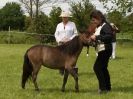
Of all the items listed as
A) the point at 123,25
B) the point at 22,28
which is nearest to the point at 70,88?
the point at 123,25

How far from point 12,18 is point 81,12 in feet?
57.1

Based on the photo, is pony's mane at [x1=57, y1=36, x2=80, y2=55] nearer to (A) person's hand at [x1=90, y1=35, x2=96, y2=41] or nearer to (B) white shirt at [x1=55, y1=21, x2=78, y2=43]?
(A) person's hand at [x1=90, y1=35, x2=96, y2=41]

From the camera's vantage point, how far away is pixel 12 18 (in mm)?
57469

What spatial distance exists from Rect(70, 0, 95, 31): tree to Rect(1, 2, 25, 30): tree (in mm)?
15051

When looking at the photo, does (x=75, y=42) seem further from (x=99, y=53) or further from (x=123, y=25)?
(x=123, y=25)

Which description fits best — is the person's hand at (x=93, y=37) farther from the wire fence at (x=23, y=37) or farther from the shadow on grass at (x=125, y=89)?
the wire fence at (x=23, y=37)

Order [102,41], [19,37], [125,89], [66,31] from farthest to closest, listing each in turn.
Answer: [19,37] → [66,31] → [125,89] → [102,41]

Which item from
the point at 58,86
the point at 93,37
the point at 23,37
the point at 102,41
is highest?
the point at 93,37

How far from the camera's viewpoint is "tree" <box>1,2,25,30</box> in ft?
187

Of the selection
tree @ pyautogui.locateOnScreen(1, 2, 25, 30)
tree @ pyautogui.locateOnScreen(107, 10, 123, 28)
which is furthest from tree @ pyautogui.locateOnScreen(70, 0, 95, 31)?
tree @ pyautogui.locateOnScreen(1, 2, 25, 30)

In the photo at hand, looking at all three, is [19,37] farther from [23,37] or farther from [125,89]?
[125,89]

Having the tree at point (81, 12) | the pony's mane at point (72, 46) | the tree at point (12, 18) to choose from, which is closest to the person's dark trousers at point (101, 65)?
the pony's mane at point (72, 46)

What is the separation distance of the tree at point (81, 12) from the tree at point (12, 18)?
15051mm

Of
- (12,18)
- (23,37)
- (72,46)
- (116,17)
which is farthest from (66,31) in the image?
(12,18)
